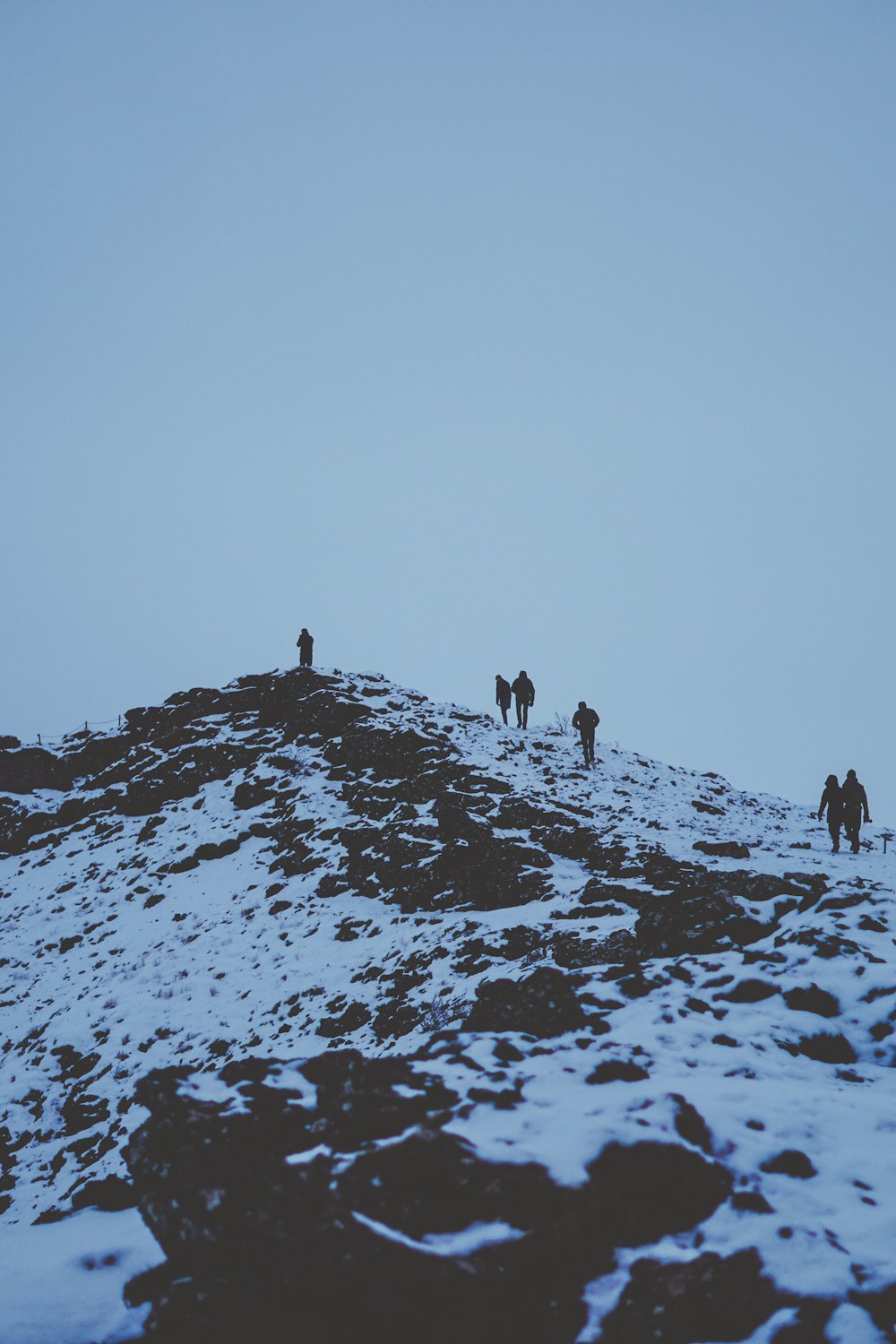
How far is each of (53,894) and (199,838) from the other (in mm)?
4643

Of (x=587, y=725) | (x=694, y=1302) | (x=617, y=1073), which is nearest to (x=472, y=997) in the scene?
(x=617, y=1073)

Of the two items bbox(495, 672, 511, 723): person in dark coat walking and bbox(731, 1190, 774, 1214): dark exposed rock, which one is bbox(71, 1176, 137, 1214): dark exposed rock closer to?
bbox(731, 1190, 774, 1214): dark exposed rock

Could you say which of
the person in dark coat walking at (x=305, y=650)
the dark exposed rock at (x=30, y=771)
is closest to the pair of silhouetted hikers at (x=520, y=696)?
the person in dark coat walking at (x=305, y=650)

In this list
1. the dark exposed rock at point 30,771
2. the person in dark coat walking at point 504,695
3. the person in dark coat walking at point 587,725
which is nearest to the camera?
the person in dark coat walking at point 587,725

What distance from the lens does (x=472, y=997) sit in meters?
13.5

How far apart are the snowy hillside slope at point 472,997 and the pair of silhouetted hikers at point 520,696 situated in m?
1.84

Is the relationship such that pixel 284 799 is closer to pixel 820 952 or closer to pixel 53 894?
pixel 53 894

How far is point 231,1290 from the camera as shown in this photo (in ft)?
16.4

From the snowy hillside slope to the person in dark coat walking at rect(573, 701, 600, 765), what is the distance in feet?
3.24

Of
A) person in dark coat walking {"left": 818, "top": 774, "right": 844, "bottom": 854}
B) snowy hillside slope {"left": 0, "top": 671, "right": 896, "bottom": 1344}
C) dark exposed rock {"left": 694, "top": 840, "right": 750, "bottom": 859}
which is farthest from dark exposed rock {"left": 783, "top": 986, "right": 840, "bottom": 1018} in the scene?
person in dark coat walking {"left": 818, "top": 774, "right": 844, "bottom": 854}

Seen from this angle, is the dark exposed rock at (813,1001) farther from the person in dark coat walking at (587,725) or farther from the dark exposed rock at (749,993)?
the person in dark coat walking at (587,725)

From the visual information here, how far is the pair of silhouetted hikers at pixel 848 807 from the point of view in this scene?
22.9 m

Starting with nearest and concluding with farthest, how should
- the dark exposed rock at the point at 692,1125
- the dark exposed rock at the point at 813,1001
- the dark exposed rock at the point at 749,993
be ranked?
the dark exposed rock at the point at 692,1125 → the dark exposed rock at the point at 813,1001 → the dark exposed rock at the point at 749,993

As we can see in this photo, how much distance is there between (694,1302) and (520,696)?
32.2 m
